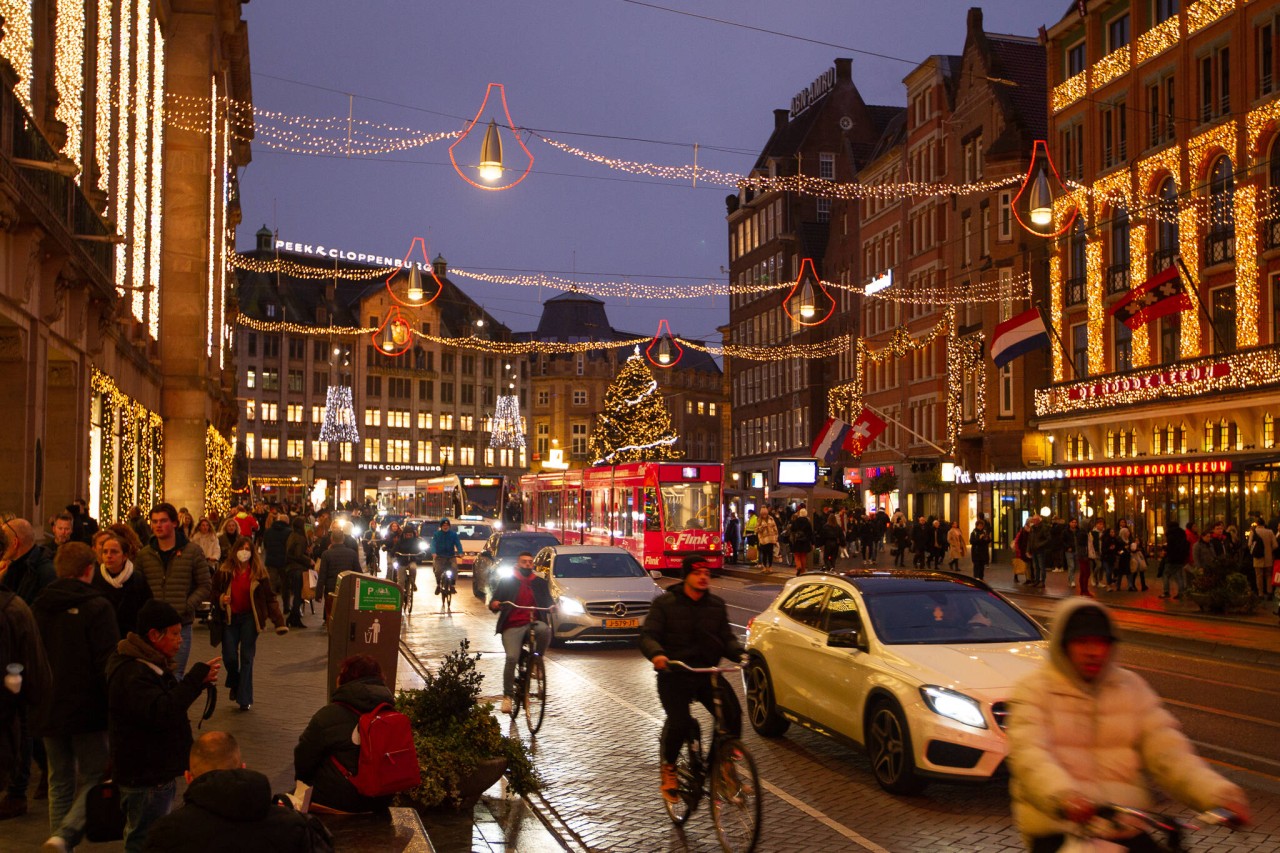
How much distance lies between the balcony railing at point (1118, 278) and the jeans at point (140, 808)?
39543 mm

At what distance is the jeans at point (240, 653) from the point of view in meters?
13.4

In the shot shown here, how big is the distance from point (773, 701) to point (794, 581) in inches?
42.9

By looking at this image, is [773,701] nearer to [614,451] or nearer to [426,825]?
[426,825]

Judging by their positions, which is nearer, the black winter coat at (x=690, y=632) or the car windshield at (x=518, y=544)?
the black winter coat at (x=690, y=632)

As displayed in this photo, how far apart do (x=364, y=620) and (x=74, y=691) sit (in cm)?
428

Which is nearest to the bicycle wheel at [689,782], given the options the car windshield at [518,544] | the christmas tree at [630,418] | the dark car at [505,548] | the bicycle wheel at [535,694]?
the bicycle wheel at [535,694]

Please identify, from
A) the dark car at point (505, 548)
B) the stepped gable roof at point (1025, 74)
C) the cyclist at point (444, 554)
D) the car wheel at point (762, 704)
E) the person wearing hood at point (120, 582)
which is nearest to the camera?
the person wearing hood at point (120, 582)

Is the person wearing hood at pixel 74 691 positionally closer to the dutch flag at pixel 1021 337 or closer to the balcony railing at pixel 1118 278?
the dutch flag at pixel 1021 337

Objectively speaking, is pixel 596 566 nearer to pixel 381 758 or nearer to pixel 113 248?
pixel 113 248

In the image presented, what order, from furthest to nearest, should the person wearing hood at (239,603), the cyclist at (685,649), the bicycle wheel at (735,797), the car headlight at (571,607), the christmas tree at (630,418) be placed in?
the christmas tree at (630,418) < the car headlight at (571,607) < the person wearing hood at (239,603) < the cyclist at (685,649) < the bicycle wheel at (735,797)

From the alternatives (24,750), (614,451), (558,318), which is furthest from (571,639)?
(558,318)

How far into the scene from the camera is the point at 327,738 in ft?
22.8

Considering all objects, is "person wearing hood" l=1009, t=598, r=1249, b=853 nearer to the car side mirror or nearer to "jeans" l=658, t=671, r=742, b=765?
"jeans" l=658, t=671, r=742, b=765

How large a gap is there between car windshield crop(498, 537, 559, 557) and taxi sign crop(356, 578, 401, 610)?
58.1ft
